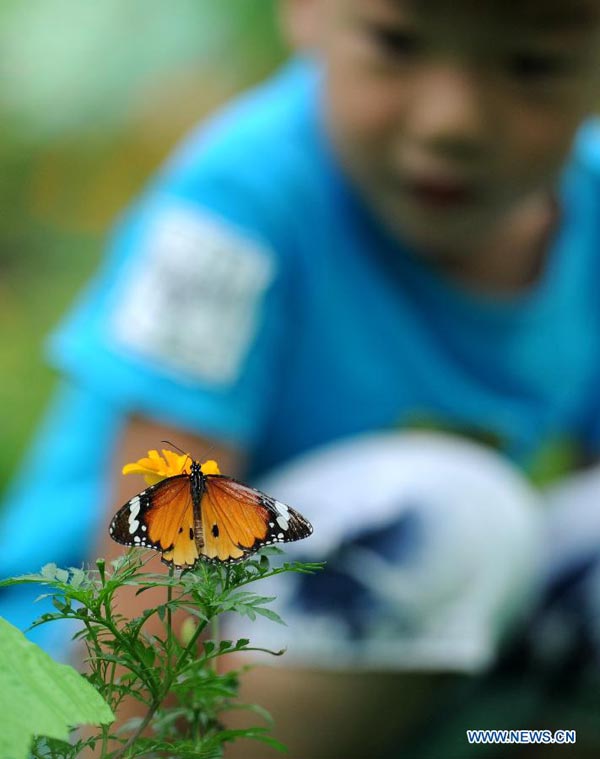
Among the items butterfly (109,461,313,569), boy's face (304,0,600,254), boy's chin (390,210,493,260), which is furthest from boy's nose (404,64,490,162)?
butterfly (109,461,313,569)

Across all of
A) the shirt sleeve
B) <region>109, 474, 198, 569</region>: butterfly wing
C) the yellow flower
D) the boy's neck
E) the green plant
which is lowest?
the green plant

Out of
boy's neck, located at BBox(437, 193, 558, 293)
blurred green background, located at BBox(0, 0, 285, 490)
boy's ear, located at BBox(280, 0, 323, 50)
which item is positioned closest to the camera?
boy's ear, located at BBox(280, 0, 323, 50)

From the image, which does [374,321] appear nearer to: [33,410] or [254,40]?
[33,410]

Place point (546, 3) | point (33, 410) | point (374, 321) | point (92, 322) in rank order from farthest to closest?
1. point (33, 410)
2. point (374, 321)
3. point (92, 322)
4. point (546, 3)

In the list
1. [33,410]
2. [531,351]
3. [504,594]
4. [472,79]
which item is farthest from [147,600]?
[33,410]

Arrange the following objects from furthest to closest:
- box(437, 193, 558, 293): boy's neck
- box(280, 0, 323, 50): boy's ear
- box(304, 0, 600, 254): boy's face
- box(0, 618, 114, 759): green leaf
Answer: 1. box(437, 193, 558, 293): boy's neck
2. box(280, 0, 323, 50): boy's ear
3. box(304, 0, 600, 254): boy's face
4. box(0, 618, 114, 759): green leaf

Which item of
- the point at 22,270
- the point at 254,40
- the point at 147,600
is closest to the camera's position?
the point at 147,600

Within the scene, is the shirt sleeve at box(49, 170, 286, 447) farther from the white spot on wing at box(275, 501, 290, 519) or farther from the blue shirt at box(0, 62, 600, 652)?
the white spot on wing at box(275, 501, 290, 519)

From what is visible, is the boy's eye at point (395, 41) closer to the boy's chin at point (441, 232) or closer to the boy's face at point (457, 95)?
the boy's face at point (457, 95)
